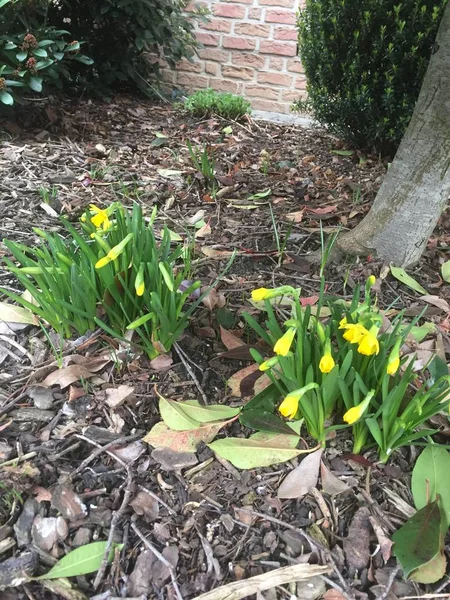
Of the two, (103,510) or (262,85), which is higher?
(262,85)

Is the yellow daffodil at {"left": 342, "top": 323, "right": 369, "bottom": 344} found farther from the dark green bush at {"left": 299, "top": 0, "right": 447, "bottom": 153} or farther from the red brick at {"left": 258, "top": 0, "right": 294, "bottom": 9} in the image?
the red brick at {"left": 258, "top": 0, "right": 294, "bottom": 9}

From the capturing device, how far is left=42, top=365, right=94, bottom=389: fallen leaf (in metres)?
1.49

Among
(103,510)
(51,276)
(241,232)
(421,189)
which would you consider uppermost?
(421,189)

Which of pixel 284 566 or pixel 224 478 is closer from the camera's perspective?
pixel 284 566

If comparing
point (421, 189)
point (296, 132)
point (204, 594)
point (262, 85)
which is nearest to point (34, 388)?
point (204, 594)

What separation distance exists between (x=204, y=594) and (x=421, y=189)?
1.54m

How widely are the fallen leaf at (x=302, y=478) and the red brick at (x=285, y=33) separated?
416 cm

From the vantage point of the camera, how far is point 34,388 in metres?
1.50

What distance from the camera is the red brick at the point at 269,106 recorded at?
474 centimetres

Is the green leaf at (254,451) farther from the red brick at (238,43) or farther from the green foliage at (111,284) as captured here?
the red brick at (238,43)

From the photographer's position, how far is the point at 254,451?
4.24 ft

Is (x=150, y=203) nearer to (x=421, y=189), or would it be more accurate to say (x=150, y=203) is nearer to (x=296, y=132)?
(x=421, y=189)

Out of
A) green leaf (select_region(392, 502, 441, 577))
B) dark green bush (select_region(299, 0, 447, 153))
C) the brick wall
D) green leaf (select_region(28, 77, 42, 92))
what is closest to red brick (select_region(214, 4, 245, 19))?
the brick wall

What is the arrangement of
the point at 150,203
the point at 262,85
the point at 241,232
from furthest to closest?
the point at 262,85 < the point at 150,203 < the point at 241,232
